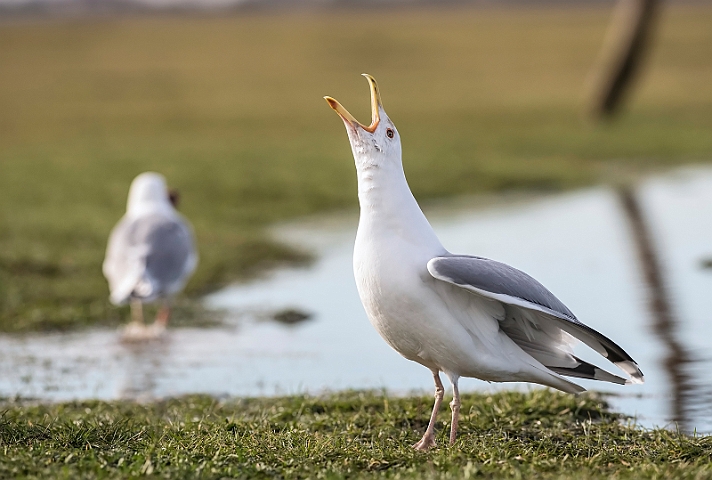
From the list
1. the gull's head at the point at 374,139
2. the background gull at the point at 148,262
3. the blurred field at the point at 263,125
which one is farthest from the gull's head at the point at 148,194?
the gull's head at the point at 374,139

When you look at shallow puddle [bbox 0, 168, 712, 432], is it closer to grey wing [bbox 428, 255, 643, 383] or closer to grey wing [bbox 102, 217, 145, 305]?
grey wing [bbox 102, 217, 145, 305]

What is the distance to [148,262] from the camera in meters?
9.91

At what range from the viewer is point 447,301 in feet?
17.4

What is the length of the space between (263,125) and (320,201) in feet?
46.5

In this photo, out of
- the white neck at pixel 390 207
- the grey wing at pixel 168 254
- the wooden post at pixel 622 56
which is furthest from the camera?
the wooden post at pixel 622 56

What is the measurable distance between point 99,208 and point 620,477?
12.7 metres

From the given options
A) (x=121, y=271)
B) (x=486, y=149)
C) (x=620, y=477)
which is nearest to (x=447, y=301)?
(x=620, y=477)

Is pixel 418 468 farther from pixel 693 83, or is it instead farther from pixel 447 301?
pixel 693 83

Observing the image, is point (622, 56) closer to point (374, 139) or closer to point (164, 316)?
point (164, 316)

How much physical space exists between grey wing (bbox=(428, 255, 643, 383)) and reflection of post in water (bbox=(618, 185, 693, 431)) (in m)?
0.86

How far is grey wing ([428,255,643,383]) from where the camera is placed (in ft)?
16.8

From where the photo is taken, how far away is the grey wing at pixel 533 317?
5.12 m

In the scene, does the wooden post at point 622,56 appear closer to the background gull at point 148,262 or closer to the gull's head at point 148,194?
the gull's head at point 148,194

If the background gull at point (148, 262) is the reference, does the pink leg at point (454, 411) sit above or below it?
below
